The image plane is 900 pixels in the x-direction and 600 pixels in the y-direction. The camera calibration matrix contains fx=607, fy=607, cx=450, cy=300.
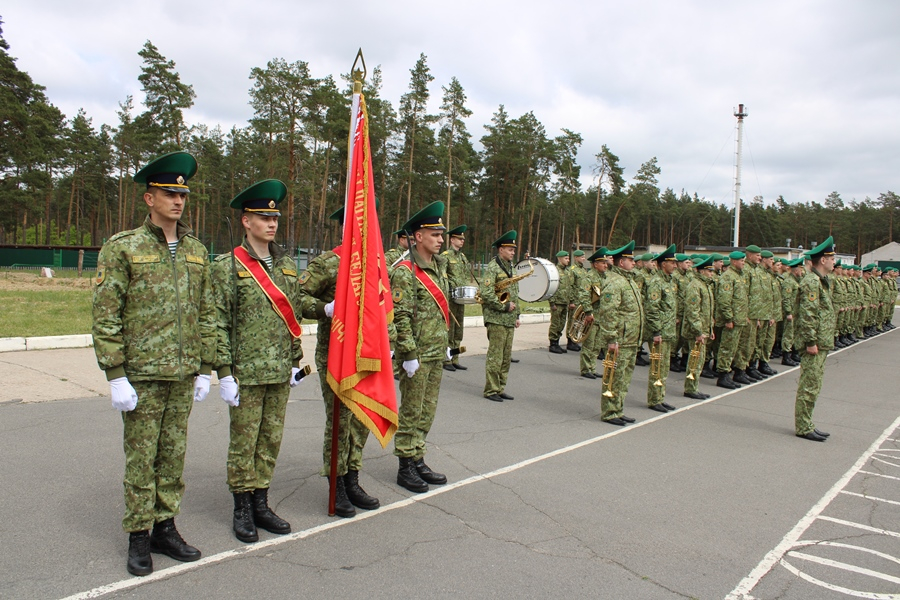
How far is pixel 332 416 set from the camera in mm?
4410

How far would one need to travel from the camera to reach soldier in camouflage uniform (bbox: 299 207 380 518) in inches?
176

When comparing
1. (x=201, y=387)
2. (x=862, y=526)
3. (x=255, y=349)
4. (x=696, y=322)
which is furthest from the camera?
(x=696, y=322)

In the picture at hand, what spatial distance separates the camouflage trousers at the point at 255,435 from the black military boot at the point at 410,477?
1.27 m

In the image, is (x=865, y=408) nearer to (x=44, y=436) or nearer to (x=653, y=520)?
(x=653, y=520)

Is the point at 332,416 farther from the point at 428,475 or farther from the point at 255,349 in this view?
the point at 428,475

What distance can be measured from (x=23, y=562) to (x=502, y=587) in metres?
2.73

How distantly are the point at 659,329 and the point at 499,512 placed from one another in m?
5.36

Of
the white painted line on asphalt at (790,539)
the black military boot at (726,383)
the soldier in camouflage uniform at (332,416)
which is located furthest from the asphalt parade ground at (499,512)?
the black military boot at (726,383)

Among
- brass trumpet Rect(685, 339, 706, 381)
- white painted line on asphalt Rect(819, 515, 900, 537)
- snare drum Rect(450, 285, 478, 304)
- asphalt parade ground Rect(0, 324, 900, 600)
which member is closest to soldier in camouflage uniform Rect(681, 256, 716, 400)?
brass trumpet Rect(685, 339, 706, 381)

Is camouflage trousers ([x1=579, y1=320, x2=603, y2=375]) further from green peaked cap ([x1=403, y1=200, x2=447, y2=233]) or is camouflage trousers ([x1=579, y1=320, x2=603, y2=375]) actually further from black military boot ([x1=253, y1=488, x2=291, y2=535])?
black military boot ([x1=253, y1=488, x2=291, y2=535])

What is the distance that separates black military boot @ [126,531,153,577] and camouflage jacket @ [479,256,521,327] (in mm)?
6101

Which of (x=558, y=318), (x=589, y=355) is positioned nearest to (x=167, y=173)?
(x=589, y=355)

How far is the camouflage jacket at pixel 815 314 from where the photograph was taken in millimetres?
7160

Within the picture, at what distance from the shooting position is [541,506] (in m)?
4.77
